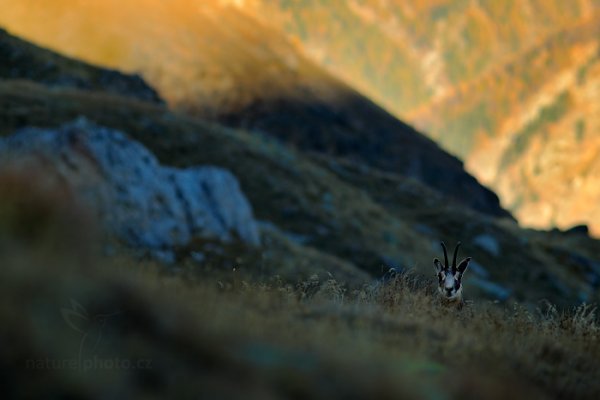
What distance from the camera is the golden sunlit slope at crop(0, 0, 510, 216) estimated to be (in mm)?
138875

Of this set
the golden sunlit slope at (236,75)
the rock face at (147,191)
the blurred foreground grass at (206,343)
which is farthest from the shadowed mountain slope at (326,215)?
the golden sunlit slope at (236,75)

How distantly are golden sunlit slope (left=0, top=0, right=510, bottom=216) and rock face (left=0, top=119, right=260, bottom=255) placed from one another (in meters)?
96.5

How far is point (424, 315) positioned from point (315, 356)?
3.13m

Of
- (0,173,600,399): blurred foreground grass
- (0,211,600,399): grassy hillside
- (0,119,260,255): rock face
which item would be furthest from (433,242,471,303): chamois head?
(0,119,260,255): rock face

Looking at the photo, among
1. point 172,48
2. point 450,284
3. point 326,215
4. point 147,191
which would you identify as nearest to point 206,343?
point 450,284

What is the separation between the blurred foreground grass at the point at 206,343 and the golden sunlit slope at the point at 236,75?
12635 centimetres

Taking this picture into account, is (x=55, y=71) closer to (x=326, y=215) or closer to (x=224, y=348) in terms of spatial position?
(x=326, y=215)

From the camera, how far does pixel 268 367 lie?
602cm

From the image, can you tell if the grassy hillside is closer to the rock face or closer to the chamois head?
the chamois head

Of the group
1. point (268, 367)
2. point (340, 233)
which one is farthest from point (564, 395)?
point (340, 233)

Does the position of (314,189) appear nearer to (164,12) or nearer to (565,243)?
(565,243)

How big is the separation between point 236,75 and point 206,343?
490 ft

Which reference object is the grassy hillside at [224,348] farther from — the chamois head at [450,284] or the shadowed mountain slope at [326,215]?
the shadowed mountain slope at [326,215]

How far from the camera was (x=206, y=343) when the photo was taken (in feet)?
20.3
